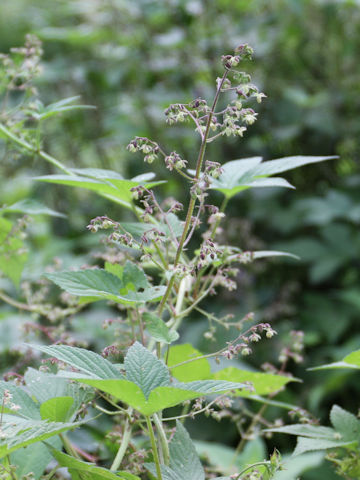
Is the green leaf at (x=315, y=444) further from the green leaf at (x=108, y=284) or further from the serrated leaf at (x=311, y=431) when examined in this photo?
the green leaf at (x=108, y=284)

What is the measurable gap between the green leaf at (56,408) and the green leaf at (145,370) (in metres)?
0.06

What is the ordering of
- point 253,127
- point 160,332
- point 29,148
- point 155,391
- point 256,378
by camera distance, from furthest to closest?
point 253,127
point 29,148
point 256,378
point 160,332
point 155,391

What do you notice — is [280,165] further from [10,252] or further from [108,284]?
[10,252]

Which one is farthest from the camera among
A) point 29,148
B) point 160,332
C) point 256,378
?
point 29,148

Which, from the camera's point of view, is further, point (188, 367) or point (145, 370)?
point (188, 367)

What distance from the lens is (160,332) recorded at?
0.48m

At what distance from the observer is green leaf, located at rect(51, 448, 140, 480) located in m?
0.41

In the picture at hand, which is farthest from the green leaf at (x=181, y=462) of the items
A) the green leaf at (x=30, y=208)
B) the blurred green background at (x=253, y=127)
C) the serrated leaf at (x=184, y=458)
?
the blurred green background at (x=253, y=127)

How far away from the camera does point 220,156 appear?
2.27 m

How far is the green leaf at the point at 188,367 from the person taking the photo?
56 centimetres

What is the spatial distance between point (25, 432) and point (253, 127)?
2.09 meters

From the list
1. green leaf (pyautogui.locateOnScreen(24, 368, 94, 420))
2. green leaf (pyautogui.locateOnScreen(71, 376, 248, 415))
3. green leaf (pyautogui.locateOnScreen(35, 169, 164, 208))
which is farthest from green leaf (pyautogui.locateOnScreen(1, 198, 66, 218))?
green leaf (pyautogui.locateOnScreen(71, 376, 248, 415))

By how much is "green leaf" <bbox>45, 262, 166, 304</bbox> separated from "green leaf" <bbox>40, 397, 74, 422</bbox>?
0.08m

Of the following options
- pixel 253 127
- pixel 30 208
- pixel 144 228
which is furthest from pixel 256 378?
pixel 253 127
